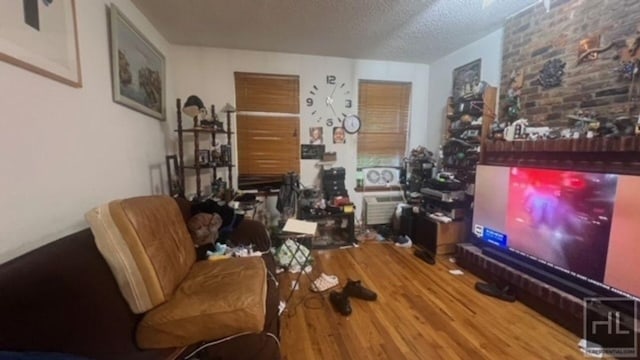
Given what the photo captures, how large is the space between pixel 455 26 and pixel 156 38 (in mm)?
3227

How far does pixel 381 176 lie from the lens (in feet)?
13.9

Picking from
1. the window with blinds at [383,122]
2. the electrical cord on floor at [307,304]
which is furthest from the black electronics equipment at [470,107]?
the electrical cord on floor at [307,304]

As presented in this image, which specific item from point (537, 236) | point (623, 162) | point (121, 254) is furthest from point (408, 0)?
point (121, 254)

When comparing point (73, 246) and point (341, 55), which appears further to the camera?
point (341, 55)

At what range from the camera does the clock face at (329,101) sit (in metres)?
3.89

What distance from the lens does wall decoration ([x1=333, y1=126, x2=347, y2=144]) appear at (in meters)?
4.00

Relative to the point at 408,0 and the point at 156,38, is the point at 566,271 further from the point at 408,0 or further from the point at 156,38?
the point at 156,38

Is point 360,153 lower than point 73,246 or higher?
higher

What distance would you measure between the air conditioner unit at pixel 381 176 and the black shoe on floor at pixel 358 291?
2022mm

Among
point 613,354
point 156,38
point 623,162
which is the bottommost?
point 613,354

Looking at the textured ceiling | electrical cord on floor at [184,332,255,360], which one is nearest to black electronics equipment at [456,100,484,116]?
the textured ceiling

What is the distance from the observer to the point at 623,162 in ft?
5.89

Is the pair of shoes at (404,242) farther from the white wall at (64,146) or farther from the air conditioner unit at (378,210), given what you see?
the white wall at (64,146)

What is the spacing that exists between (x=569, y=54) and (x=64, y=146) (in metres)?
3.69
